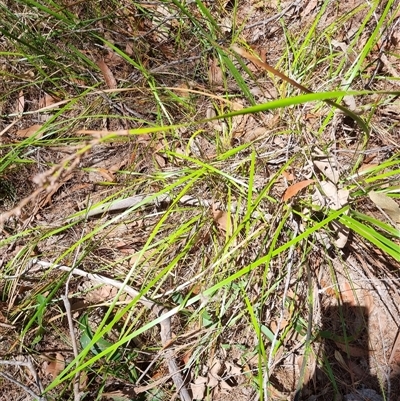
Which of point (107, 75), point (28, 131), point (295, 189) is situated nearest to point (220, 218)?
point (295, 189)

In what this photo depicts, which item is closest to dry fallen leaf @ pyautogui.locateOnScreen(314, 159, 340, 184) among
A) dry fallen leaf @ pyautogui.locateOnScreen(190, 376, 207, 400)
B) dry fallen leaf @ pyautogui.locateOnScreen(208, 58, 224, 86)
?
dry fallen leaf @ pyautogui.locateOnScreen(208, 58, 224, 86)

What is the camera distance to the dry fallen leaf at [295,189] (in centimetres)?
156

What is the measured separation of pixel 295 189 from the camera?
1563mm

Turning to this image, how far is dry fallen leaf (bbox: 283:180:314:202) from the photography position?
5.11 feet

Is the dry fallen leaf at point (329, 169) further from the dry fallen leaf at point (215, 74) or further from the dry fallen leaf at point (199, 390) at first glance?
the dry fallen leaf at point (199, 390)

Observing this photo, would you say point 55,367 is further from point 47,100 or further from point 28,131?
point 47,100

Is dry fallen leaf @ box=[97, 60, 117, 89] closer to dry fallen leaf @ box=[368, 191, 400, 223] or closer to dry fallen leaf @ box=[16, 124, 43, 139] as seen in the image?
dry fallen leaf @ box=[16, 124, 43, 139]

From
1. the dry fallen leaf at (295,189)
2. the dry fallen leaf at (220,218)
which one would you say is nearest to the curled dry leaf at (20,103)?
the dry fallen leaf at (220,218)

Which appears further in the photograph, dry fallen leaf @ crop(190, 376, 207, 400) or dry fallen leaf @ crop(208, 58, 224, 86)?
dry fallen leaf @ crop(208, 58, 224, 86)

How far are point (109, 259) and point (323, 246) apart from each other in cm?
87

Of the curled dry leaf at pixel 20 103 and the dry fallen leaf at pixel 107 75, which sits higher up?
the dry fallen leaf at pixel 107 75

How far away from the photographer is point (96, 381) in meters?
1.65

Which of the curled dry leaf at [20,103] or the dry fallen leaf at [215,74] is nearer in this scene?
the dry fallen leaf at [215,74]

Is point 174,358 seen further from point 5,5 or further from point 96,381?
point 5,5
